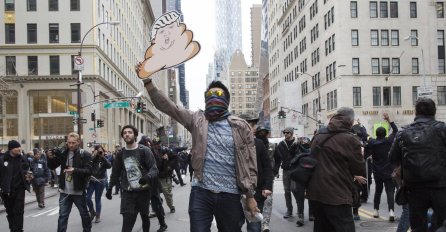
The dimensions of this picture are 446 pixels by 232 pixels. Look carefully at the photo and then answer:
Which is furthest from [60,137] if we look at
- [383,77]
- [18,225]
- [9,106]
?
[18,225]

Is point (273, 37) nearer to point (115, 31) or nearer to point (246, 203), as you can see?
point (115, 31)

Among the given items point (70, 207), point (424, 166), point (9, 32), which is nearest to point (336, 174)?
point (424, 166)

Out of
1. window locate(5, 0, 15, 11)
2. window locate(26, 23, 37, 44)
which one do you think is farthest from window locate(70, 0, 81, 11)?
window locate(5, 0, 15, 11)

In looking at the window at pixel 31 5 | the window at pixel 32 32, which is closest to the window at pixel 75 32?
the window at pixel 32 32

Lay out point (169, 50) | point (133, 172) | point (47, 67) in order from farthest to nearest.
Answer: point (47, 67)
point (133, 172)
point (169, 50)

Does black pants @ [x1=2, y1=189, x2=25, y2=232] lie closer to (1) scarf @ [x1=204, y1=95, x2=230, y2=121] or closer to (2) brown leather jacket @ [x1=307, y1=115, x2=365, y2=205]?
(1) scarf @ [x1=204, y1=95, x2=230, y2=121]

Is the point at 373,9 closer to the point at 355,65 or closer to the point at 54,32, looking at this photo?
the point at 355,65

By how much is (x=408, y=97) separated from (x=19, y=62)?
39.8m

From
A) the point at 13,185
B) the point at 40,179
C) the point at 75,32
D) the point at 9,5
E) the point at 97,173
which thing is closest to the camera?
the point at 13,185

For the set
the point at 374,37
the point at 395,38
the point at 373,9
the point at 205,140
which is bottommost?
the point at 205,140

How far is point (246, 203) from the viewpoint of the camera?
16.6 ft

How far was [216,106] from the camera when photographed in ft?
16.7

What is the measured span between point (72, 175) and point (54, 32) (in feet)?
161

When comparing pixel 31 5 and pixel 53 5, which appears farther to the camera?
pixel 53 5
